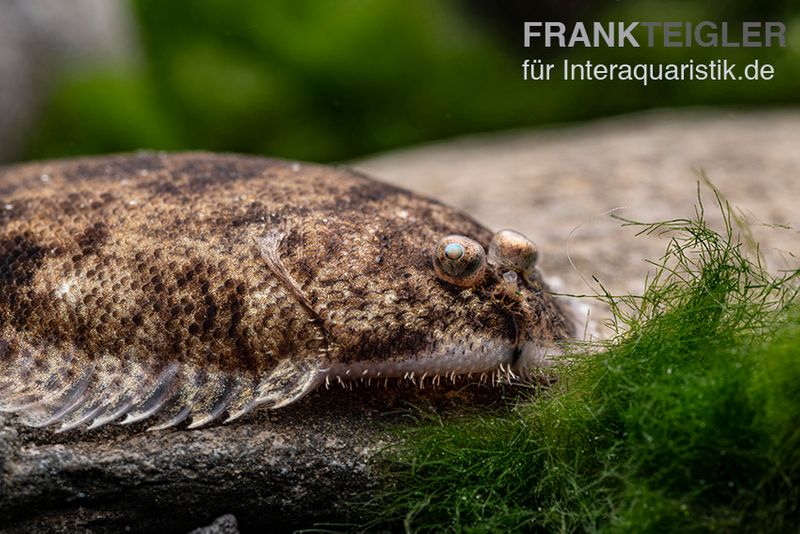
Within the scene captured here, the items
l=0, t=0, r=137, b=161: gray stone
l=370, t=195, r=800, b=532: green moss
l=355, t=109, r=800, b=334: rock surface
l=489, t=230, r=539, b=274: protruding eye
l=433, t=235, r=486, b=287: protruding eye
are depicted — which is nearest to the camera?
l=370, t=195, r=800, b=532: green moss

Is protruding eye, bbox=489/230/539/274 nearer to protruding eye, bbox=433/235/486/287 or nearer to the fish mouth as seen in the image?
protruding eye, bbox=433/235/486/287

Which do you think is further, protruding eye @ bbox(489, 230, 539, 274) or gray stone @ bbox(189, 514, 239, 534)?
protruding eye @ bbox(489, 230, 539, 274)

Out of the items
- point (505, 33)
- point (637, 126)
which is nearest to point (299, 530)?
point (637, 126)

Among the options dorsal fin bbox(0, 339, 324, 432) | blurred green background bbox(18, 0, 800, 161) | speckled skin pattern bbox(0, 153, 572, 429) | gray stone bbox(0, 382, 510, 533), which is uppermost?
blurred green background bbox(18, 0, 800, 161)

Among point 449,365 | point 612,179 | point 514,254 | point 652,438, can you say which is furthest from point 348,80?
point 652,438

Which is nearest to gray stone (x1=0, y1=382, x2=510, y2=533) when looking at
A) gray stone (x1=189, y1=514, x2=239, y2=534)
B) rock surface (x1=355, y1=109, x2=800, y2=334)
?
gray stone (x1=189, y1=514, x2=239, y2=534)

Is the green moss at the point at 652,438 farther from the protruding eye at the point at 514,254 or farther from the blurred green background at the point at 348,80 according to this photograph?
the blurred green background at the point at 348,80

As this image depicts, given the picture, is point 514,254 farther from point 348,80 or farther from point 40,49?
point 40,49
